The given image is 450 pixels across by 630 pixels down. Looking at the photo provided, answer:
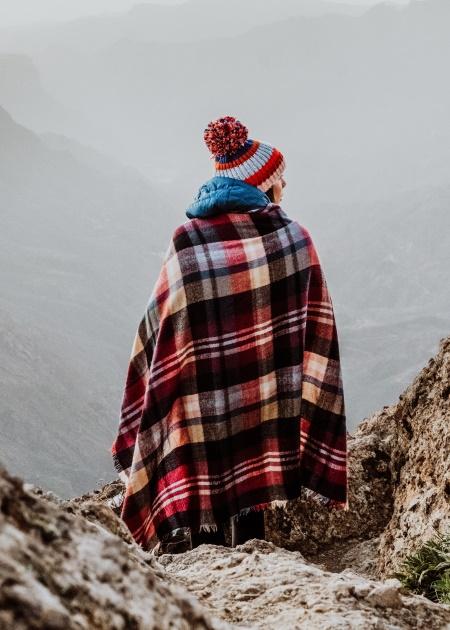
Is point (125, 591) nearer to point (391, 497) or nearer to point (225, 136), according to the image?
point (225, 136)

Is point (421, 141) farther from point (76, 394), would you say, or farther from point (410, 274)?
point (76, 394)

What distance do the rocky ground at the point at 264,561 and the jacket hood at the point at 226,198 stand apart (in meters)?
1.21

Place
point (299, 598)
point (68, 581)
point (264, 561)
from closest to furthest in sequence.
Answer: point (68, 581) < point (299, 598) < point (264, 561)

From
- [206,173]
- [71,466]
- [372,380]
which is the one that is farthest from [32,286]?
[206,173]

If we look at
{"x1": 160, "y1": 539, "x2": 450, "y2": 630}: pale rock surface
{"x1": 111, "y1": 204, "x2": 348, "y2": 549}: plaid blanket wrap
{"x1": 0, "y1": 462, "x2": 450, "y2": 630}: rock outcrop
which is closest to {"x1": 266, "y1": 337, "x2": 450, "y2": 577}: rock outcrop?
{"x1": 111, "y1": 204, "x2": 348, "y2": 549}: plaid blanket wrap

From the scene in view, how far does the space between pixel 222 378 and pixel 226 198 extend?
0.70 metres

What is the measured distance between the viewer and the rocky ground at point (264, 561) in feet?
2.47

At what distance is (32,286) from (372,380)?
51.9m

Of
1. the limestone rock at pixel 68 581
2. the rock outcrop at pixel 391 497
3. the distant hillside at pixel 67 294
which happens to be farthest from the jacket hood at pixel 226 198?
the distant hillside at pixel 67 294

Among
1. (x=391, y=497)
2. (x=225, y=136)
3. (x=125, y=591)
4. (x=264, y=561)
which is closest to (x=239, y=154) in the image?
(x=225, y=136)

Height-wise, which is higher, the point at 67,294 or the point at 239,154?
the point at 239,154

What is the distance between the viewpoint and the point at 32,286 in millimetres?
91625

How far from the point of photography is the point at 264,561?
1848 mm

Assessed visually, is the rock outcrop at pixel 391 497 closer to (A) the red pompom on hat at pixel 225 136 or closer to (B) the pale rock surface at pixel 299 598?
(B) the pale rock surface at pixel 299 598
